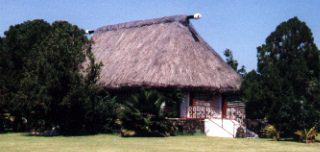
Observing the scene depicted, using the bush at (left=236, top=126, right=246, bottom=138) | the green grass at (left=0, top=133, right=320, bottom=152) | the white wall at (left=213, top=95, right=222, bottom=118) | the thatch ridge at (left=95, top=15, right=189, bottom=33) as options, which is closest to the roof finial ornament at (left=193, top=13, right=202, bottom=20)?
the thatch ridge at (left=95, top=15, right=189, bottom=33)

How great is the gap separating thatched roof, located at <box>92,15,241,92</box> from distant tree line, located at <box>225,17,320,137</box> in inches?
143

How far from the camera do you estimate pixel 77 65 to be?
76.4 feet

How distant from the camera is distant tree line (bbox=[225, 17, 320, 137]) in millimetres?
20844

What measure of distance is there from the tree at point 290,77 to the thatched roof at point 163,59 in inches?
167

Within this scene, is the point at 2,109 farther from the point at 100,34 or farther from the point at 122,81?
the point at 100,34

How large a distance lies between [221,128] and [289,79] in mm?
4493

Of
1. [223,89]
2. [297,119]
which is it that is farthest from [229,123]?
[297,119]

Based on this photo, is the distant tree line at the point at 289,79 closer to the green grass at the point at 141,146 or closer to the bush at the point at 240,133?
the bush at the point at 240,133

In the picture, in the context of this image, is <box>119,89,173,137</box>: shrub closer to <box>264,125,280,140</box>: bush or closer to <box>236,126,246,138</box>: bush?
<box>236,126,246,138</box>: bush

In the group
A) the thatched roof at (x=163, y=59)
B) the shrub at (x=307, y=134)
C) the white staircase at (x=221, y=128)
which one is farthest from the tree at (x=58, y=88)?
the shrub at (x=307, y=134)

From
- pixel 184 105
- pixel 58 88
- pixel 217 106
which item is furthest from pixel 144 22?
pixel 58 88

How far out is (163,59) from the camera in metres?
27.2

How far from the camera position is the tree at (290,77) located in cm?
2084

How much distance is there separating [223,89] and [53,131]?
9769 mm
